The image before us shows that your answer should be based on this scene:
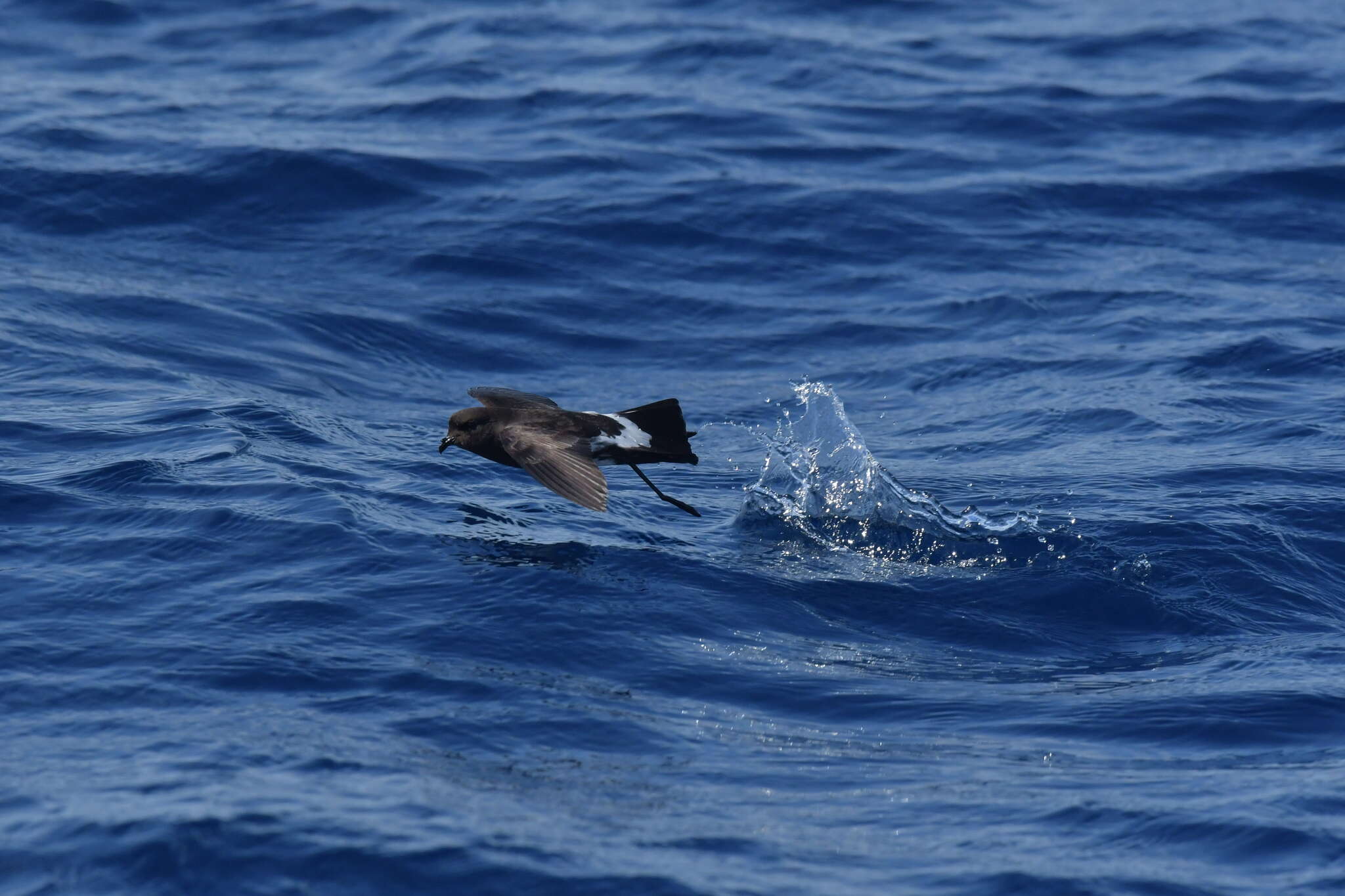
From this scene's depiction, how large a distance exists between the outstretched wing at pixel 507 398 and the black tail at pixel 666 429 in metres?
0.65

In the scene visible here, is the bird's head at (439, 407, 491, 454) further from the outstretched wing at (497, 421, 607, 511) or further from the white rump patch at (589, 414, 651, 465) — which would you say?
the white rump patch at (589, 414, 651, 465)

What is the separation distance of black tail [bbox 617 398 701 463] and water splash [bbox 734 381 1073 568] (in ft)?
1.69

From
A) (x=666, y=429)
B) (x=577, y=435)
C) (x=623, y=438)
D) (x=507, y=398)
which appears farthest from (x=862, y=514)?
(x=507, y=398)

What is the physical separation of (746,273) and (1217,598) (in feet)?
18.5

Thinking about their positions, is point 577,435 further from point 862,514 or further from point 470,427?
point 862,514

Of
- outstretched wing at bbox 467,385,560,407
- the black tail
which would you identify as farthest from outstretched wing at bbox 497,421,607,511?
outstretched wing at bbox 467,385,560,407

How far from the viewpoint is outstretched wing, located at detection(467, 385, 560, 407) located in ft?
26.2

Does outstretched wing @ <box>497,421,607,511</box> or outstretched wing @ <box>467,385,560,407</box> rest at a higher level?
outstretched wing @ <box>467,385,560,407</box>

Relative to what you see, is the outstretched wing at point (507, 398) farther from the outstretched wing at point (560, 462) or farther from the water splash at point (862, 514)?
the water splash at point (862, 514)

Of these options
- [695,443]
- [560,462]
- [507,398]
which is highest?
[507,398]

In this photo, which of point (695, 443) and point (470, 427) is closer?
point (470, 427)

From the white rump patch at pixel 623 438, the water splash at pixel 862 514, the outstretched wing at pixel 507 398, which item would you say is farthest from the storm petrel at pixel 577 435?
the water splash at pixel 862 514

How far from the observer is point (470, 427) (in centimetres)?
761

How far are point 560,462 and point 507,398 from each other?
1.07 m
